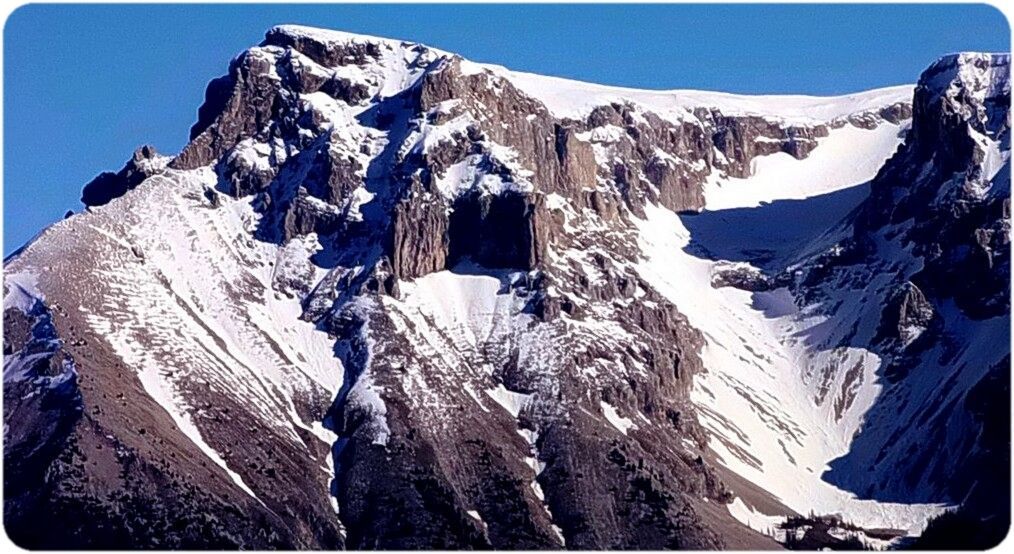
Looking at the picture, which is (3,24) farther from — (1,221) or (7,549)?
(7,549)

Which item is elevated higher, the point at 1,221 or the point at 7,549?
the point at 1,221

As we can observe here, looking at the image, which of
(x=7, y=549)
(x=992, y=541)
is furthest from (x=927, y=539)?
(x=7, y=549)

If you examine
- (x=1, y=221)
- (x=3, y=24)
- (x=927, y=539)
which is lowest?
(x=927, y=539)

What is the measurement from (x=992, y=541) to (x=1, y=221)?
81.4 metres

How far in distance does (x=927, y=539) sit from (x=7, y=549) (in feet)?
268

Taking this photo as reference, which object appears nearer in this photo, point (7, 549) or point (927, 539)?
point (7, 549)

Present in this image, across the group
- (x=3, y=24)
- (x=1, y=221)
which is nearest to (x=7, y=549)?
(x=1, y=221)

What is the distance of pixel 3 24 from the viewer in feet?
414

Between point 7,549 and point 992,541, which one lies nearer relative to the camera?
point 7,549

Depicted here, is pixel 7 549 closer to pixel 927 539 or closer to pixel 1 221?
pixel 1 221

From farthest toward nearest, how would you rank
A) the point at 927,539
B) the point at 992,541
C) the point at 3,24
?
the point at 927,539, the point at 992,541, the point at 3,24

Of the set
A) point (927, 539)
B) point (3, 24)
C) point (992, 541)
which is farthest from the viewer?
point (927, 539)

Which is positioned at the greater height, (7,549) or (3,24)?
(3,24)

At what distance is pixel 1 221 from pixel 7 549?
68.6 feet
